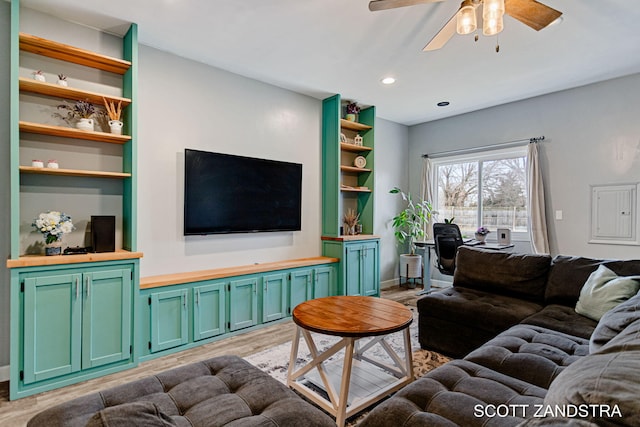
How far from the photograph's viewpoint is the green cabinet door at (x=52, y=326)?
7.31 ft

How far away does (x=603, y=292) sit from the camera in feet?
7.11

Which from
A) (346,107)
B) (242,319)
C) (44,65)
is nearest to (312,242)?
(242,319)

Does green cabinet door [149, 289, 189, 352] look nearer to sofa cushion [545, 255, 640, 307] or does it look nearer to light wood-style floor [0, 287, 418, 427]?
light wood-style floor [0, 287, 418, 427]

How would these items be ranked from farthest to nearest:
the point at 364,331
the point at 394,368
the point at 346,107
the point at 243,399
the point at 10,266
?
the point at 346,107, the point at 394,368, the point at 10,266, the point at 364,331, the point at 243,399

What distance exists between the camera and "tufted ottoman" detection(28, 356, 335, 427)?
1.22 m

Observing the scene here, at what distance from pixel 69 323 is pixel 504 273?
133 inches

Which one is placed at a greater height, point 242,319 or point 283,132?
point 283,132

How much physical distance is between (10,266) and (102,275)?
517mm

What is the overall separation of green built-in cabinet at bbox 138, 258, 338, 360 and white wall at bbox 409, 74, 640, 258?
318cm

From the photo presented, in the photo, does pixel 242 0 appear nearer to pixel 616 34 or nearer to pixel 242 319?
pixel 242 319

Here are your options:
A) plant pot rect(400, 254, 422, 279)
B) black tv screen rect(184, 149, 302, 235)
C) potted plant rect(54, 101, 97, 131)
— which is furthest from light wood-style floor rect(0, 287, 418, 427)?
plant pot rect(400, 254, 422, 279)

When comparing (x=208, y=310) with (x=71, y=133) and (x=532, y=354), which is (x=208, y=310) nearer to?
(x=71, y=133)

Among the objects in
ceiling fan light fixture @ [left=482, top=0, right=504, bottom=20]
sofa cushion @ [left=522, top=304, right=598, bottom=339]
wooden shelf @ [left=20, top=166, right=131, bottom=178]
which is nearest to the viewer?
ceiling fan light fixture @ [left=482, top=0, right=504, bottom=20]

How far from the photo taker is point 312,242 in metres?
4.39
